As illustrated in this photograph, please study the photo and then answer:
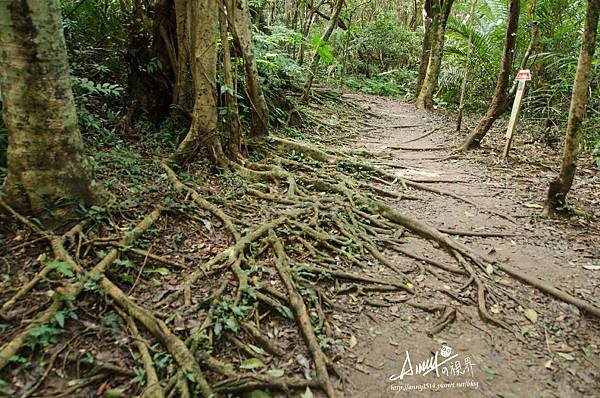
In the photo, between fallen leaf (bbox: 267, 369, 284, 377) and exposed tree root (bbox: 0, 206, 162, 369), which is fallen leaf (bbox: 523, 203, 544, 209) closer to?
fallen leaf (bbox: 267, 369, 284, 377)

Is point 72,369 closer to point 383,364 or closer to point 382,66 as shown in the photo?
point 383,364

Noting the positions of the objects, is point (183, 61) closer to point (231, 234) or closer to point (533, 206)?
point (231, 234)

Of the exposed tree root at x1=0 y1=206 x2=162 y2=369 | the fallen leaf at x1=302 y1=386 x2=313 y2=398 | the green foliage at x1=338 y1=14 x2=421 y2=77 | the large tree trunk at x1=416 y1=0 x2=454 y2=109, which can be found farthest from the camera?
the green foliage at x1=338 y1=14 x2=421 y2=77

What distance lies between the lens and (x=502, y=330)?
3.12 metres

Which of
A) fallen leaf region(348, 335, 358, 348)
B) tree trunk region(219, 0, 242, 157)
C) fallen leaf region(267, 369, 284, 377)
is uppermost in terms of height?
tree trunk region(219, 0, 242, 157)

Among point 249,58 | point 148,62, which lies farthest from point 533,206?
point 148,62

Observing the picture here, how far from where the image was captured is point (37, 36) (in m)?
2.82

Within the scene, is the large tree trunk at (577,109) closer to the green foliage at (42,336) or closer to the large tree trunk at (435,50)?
the green foliage at (42,336)

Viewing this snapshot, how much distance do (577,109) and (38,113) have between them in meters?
5.41

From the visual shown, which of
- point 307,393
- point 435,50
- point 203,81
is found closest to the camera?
point 307,393

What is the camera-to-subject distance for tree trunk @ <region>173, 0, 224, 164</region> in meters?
5.04

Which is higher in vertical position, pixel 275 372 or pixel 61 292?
pixel 61 292

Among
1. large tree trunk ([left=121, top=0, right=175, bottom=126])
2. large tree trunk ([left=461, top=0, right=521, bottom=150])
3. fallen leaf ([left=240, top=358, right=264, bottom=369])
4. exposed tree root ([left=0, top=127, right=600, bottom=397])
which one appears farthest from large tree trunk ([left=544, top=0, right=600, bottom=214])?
large tree trunk ([left=121, top=0, right=175, bottom=126])

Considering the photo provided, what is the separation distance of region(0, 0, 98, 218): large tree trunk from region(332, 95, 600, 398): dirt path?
2606mm
